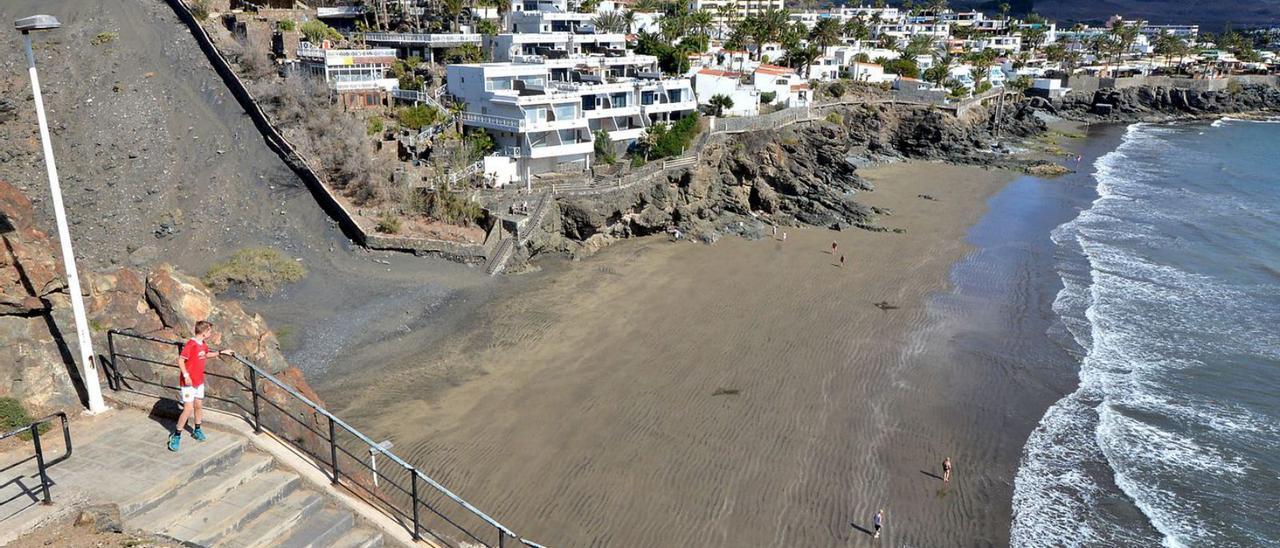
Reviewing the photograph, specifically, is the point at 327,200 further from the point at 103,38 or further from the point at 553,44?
the point at 553,44

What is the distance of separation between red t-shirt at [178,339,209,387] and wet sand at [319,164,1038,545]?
29.2 ft

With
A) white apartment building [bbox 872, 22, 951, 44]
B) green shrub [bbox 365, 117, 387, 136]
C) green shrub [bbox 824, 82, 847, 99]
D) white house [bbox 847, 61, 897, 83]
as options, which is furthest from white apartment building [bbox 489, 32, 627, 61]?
white apartment building [bbox 872, 22, 951, 44]

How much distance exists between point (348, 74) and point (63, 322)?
37263mm

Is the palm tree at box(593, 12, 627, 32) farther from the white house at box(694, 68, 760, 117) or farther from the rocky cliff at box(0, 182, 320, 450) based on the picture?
the rocky cliff at box(0, 182, 320, 450)

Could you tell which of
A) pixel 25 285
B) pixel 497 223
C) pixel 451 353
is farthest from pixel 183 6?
pixel 25 285

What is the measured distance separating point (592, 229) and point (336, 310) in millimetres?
13637

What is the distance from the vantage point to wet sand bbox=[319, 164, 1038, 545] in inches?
672

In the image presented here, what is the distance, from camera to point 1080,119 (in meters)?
96.2

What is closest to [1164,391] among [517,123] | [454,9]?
[517,123]

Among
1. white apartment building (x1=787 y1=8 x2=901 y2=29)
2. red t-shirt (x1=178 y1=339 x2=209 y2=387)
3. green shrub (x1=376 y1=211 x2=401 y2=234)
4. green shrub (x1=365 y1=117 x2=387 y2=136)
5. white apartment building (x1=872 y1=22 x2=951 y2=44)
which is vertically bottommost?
green shrub (x1=376 y1=211 x2=401 y2=234)

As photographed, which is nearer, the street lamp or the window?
the street lamp

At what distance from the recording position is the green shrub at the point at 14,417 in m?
8.56

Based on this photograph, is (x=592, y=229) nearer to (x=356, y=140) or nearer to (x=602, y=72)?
(x=356, y=140)

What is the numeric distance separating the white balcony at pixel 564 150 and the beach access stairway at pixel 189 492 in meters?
31.9
